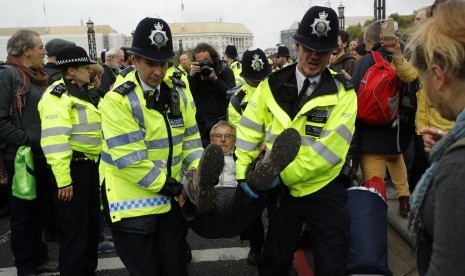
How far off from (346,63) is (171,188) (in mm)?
4241

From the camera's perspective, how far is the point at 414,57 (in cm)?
142

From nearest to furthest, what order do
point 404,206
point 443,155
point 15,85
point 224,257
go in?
1. point 443,155
2. point 15,85
3. point 404,206
4. point 224,257

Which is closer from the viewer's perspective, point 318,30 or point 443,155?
point 443,155

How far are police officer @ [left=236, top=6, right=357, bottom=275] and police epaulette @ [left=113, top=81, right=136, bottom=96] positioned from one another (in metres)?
0.80

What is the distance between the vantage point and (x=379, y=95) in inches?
153

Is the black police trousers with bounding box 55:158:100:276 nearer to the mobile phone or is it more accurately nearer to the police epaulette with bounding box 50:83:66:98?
the police epaulette with bounding box 50:83:66:98

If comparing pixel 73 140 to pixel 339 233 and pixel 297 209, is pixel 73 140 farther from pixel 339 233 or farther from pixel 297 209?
pixel 339 233

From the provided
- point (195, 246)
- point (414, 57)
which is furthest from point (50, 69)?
point (414, 57)

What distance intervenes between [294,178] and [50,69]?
3.70 metres

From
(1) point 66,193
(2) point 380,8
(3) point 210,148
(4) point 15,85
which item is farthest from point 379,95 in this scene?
(2) point 380,8

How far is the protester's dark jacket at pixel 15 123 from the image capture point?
3.95 m

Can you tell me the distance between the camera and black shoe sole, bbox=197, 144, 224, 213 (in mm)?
2549

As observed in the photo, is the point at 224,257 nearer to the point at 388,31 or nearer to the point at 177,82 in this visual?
the point at 177,82

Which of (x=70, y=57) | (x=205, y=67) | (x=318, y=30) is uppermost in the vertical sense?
(x=318, y=30)
